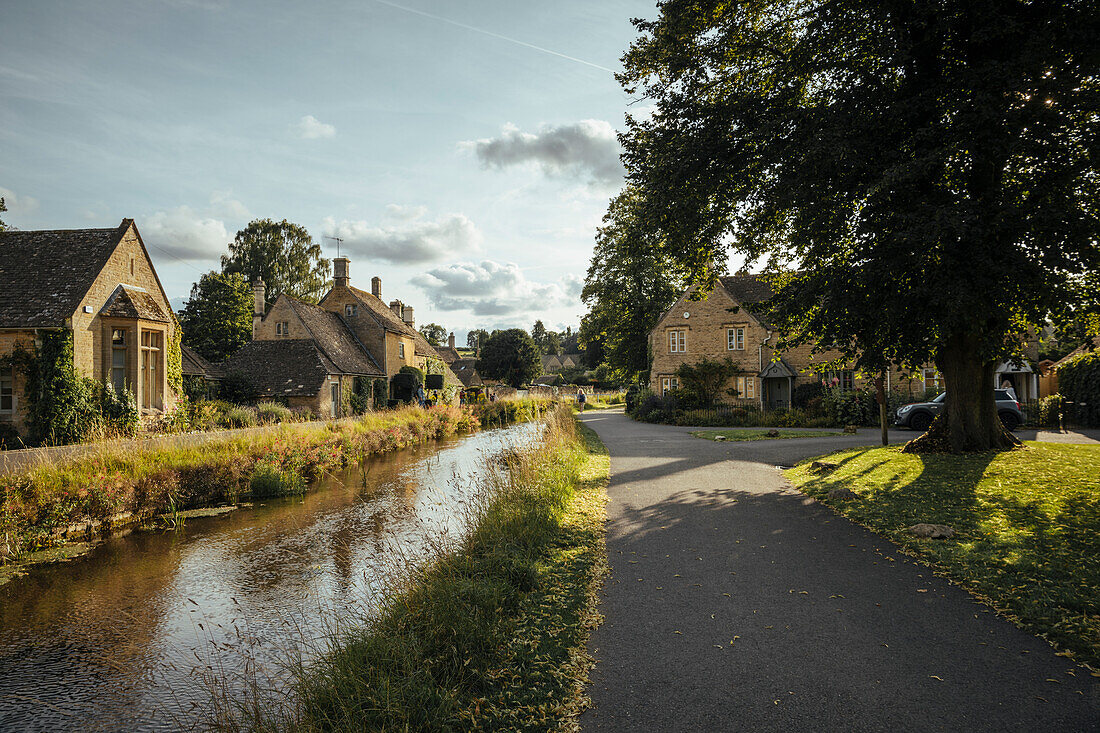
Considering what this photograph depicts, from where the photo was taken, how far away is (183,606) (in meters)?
8.00

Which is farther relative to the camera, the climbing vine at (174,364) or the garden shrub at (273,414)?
the garden shrub at (273,414)

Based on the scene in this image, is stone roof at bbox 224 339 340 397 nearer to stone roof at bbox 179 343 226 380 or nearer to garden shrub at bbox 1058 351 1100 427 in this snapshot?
stone roof at bbox 179 343 226 380

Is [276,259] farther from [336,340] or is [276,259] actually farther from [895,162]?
[895,162]

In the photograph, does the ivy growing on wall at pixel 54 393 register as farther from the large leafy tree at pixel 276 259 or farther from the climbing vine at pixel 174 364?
the large leafy tree at pixel 276 259

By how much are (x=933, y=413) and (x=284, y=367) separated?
33.2 meters

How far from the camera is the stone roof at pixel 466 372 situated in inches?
3204

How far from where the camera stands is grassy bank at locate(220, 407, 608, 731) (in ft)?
13.0

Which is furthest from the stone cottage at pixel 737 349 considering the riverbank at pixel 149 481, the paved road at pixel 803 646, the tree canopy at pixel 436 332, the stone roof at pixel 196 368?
the tree canopy at pixel 436 332

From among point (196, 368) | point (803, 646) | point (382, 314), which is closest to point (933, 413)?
point (803, 646)

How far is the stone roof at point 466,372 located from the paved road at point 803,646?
6999 centimetres

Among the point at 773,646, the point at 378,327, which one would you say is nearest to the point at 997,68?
the point at 773,646

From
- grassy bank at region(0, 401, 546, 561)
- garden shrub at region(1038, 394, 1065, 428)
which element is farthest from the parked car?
grassy bank at region(0, 401, 546, 561)

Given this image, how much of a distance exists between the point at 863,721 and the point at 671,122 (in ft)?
46.1

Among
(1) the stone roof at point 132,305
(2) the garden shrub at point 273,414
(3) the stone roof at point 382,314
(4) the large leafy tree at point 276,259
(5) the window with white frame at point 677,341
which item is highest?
(4) the large leafy tree at point 276,259
